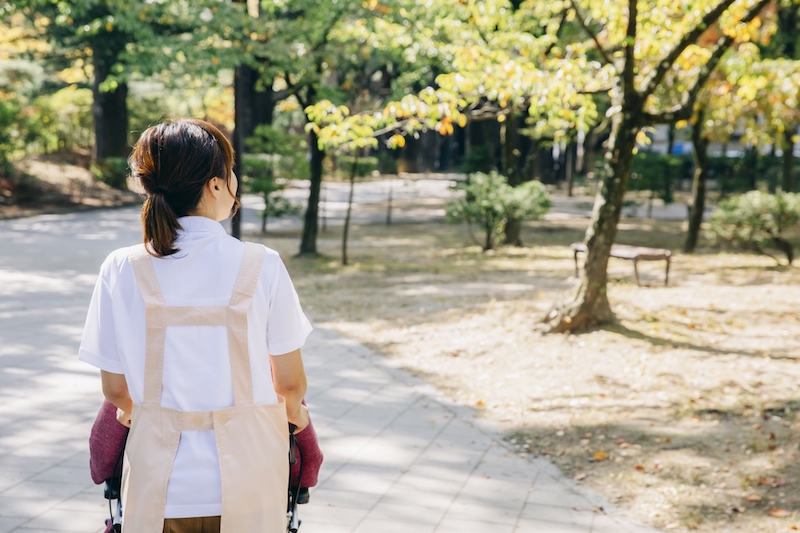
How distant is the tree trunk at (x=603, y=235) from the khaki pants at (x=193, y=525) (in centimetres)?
675

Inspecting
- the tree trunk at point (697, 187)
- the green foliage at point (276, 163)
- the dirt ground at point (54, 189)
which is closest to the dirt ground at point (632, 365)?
the tree trunk at point (697, 187)

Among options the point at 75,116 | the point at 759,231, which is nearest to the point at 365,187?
the point at 75,116

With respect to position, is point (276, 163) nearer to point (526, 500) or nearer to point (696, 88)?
point (696, 88)

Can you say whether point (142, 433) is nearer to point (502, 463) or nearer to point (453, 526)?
point (453, 526)

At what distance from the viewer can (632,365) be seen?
7.35 meters

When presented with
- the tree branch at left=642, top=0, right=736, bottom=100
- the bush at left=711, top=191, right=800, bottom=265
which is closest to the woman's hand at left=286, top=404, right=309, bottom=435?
the tree branch at left=642, top=0, right=736, bottom=100

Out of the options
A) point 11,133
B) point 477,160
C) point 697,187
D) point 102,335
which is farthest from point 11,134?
point 102,335

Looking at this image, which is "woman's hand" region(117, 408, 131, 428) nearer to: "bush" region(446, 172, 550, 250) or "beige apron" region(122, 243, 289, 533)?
"beige apron" region(122, 243, 289, 533)

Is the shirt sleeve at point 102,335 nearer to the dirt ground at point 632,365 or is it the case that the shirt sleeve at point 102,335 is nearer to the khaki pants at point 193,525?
the khaki pants at point 193,525

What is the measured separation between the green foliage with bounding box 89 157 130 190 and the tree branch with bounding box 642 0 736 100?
20.9 m

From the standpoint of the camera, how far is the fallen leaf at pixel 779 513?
4.34 m

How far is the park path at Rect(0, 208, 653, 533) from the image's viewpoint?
167 inches

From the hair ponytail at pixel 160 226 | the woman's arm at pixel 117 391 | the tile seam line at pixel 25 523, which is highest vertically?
the hair ponytail at pixel 160 226

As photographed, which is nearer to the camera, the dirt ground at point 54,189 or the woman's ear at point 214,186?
the woman's ear at point 214,186
